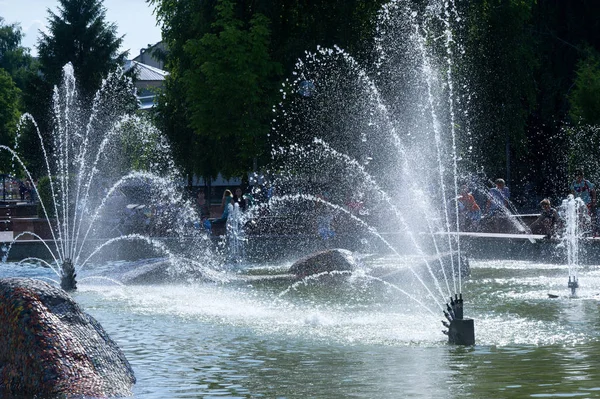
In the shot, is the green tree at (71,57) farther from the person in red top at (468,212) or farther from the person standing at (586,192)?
the person standing at (586,192)

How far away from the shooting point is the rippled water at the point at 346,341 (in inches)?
343

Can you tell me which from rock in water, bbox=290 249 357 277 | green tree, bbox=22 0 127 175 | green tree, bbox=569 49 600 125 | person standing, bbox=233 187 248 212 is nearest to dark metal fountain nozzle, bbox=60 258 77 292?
rock in water, bbox=290 249 357 277

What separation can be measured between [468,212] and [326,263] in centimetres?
754

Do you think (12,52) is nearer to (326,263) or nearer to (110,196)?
(110,196)

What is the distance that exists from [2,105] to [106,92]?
51.9 feet

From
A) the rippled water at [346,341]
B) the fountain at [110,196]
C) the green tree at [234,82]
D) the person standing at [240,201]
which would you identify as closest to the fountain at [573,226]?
the rippled water at [346,341]

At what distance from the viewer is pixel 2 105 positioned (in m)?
65.4

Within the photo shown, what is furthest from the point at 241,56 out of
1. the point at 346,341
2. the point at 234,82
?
the point at 346,341

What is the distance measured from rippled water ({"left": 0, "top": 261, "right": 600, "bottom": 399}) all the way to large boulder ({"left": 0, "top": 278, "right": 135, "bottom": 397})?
0.47 metres

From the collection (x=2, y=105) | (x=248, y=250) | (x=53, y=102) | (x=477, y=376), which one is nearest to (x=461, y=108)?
(x=248, y=250)

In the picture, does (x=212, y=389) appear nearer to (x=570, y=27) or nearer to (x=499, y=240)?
(x=499, y=240)

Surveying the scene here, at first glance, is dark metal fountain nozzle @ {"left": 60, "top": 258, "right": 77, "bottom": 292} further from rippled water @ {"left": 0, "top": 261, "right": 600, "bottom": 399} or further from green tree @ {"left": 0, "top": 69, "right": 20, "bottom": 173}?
green tree @ {"left": 0, "top": 69, "right": 20, "bottom": 173}

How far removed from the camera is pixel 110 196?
29.2 meters

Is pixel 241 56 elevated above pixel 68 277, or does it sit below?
above
